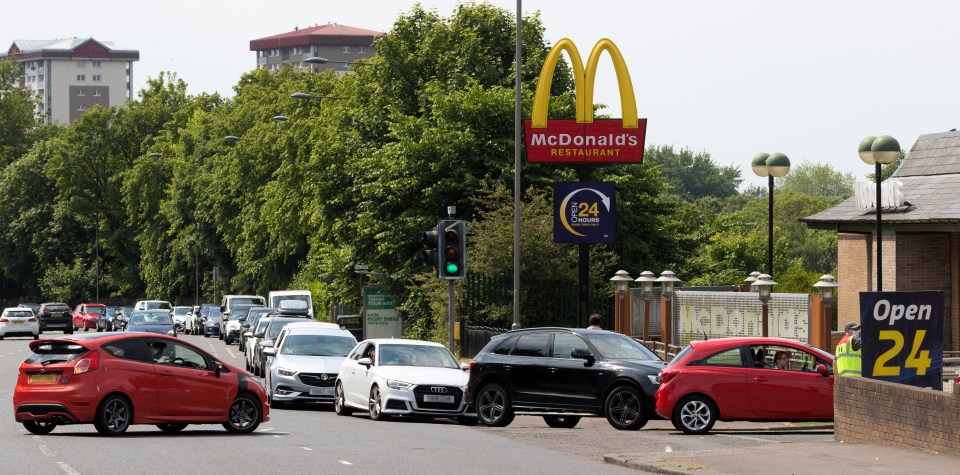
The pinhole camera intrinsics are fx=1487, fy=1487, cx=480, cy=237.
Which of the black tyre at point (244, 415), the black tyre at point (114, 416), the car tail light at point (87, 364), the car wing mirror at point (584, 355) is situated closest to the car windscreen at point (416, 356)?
the car wing mirror at point (584, 355)

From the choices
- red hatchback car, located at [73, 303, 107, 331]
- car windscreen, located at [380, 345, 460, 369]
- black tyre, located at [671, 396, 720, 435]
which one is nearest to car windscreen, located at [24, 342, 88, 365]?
car windscreen, located at [380, 345, 460, 369]

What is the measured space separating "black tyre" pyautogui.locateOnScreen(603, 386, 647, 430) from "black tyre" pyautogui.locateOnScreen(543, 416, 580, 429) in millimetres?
1566

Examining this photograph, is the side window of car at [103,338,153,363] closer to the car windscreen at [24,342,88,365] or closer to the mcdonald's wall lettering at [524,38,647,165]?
the car windscreen at [24,342,88,365]

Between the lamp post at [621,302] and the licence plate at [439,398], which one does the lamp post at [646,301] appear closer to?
the lamp post at [621,302]

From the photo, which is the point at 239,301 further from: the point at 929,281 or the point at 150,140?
the point at 150,140

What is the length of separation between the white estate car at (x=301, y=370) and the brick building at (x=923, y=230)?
12.4m

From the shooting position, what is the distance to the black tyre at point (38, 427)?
19.8 metres

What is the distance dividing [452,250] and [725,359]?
8285 mm

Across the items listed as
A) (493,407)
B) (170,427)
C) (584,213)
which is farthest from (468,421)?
(584,213)

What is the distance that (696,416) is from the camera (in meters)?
20.8

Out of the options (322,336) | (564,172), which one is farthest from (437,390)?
(564,172)

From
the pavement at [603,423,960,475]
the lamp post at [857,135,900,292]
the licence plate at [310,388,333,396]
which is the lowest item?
the licence plate at [310,388,333,396]

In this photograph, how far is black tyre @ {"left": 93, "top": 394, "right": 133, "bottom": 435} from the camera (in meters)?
19.2

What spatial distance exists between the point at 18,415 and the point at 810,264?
118859 millimetres
